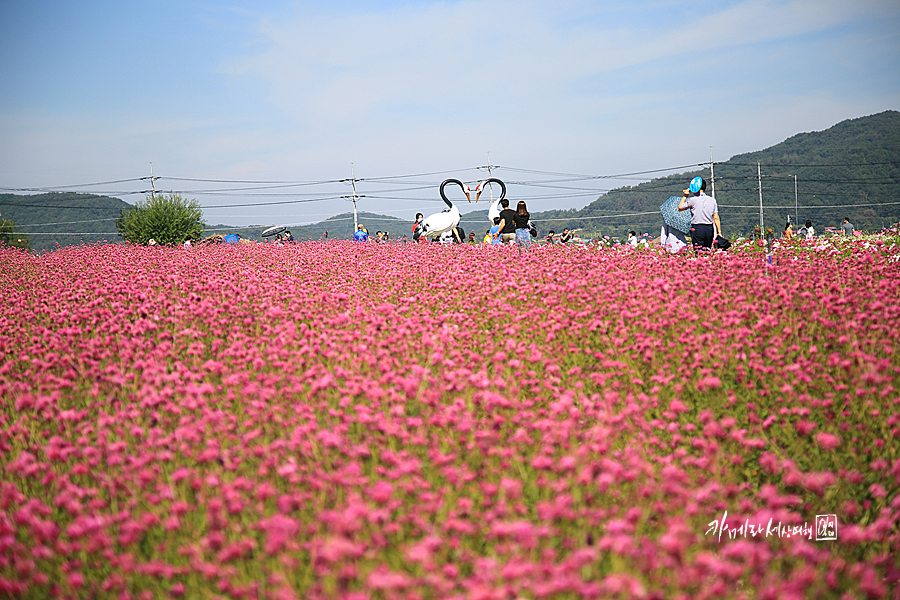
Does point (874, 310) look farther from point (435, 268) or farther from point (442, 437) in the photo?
point (435, 268)

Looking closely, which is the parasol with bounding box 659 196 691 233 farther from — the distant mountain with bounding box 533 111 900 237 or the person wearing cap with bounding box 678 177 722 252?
the distant mountain with bounding box 533 111 900 237

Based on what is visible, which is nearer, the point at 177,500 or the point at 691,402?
the point at 177,500

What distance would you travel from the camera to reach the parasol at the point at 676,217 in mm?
11188

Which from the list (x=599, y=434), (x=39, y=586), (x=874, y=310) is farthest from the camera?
(x=874, y=310)

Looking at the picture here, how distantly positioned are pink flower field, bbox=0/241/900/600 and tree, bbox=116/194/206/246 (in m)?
25.9

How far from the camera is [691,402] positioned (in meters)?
4.05

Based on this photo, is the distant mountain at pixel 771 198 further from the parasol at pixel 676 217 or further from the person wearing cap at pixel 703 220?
the person wearing cap at pixel 703 220

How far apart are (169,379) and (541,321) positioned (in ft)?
9.88

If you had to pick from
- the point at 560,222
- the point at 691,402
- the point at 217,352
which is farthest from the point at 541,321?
the point at 560,222

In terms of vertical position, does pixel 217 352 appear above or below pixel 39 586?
above

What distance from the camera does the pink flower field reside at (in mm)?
1990

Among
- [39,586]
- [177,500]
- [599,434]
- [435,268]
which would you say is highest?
[435,268]

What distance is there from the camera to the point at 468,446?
2766 millimetres

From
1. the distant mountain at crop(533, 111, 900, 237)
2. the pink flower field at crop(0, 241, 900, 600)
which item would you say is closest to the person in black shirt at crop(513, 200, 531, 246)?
the pink flower field at crop(0, 241, 900, 600)
